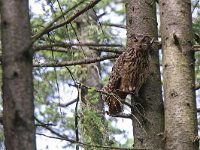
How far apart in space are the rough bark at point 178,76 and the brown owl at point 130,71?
17cm

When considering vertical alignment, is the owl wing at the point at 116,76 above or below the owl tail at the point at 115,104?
above

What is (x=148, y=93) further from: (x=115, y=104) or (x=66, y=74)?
(x=66, y=74)

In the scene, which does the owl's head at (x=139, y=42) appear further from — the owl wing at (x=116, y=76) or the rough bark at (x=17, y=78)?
the rough bark at (x=17, y=78)

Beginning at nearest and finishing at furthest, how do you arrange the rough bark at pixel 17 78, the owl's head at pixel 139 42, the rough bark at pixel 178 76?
1. the rough bark at pixel 17 78
2. the rough bark at pixel 178 76
3. the owl's head at pixel 139 42

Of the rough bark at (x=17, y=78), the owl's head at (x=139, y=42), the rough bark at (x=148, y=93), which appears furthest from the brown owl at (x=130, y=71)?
the rough bark at (x=17, y=78)

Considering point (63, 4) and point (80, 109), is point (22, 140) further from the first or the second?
point (63, 4)

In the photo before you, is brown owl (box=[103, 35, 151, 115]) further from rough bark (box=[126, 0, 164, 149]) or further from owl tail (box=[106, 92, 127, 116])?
rough bark (box=[126, 0, 164, 149])

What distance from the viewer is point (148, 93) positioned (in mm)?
3639

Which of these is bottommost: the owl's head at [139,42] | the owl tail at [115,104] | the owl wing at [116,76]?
the owl tail at [115,104]

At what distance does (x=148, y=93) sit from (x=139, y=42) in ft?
1.31

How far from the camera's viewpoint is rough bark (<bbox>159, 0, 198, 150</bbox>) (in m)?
3.42

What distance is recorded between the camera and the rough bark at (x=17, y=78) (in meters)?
1.92

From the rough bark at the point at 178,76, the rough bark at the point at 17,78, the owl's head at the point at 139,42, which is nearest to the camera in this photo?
the rough bark at the point at 17,78

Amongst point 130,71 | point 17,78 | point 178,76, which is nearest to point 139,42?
point 130,71
